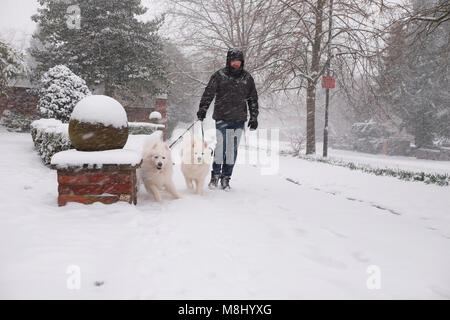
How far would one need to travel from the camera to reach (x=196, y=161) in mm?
4398

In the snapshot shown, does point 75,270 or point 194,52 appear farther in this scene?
point 194,52

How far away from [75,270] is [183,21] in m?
18.1

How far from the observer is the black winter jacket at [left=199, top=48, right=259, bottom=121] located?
15.7ft

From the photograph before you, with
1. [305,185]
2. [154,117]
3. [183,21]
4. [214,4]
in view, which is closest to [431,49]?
[214,4]

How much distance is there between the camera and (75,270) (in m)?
1.96

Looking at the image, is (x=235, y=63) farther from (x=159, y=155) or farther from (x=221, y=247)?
(x=221, y=247)

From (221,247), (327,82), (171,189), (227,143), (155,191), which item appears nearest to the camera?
(221,247)

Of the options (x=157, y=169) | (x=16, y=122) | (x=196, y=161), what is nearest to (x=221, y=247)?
(x=157, y=169)

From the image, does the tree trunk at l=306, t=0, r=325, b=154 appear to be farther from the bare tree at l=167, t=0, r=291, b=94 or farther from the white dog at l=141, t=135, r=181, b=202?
the white dog at l=141, t=135, r=181, b=202

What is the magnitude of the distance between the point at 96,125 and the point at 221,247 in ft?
7.36

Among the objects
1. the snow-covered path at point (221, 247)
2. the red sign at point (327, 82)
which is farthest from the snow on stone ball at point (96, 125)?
the red sign at point (327, 82)

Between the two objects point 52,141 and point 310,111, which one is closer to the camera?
point 52,141

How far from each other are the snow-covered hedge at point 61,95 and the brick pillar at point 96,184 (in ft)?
27.4
